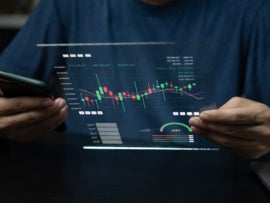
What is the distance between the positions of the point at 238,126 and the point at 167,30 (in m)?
0.36

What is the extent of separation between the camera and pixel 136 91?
0.81 m

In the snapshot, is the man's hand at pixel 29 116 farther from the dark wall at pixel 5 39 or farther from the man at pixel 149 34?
the dark wall at pixel 5 39

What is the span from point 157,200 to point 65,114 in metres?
0.26

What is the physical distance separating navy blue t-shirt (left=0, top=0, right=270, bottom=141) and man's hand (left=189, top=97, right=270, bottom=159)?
0.53ft

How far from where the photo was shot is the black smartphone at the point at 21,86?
2.53 feet

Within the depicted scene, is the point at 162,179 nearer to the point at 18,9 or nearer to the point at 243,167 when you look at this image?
the point at 243,167

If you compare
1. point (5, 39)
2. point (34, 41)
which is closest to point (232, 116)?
point (34, 41)

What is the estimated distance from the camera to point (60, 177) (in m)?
0.85

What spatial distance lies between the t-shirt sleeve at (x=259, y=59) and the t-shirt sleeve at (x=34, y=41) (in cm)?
47

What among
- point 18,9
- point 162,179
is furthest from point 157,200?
point 18,9

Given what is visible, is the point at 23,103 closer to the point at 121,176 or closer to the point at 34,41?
the point at 121,176

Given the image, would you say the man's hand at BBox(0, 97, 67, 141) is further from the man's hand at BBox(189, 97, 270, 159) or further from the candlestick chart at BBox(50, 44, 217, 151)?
the man's hand at BBox(189, 97, 270, 159)

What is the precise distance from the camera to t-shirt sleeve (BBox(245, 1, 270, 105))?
106 centimetres

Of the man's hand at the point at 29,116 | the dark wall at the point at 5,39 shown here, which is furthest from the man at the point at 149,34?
the dark wall at the point at 5,39
